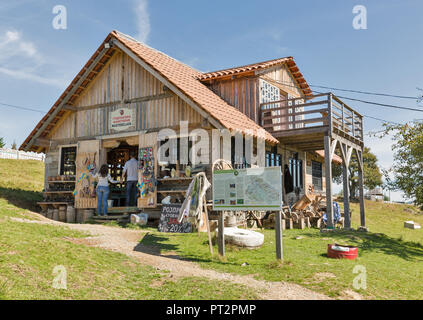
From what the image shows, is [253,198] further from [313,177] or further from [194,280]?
[313,177]

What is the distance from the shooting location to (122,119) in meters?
15.4

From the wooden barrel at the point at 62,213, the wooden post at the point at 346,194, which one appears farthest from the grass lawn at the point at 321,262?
the wooden barrel at the point at 62,213

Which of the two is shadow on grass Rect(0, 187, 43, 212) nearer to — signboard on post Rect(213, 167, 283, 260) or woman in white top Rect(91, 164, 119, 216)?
woman in white top Rect(91, 164, 119, 216)

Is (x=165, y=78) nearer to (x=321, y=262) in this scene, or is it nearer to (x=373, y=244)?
(x=321, y=262)

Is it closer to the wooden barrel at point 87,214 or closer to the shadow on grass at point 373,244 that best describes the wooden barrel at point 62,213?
the wooden barrel at point 87,214

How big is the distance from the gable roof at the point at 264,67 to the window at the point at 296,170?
166 inches

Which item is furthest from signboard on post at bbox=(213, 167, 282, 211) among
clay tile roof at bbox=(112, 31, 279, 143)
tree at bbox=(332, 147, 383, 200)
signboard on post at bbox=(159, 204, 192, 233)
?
tree at bbox=(332, 147, 383, 200)

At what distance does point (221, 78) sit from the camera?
1686 cm

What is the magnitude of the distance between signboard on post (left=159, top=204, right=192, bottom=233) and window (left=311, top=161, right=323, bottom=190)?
11818 mm

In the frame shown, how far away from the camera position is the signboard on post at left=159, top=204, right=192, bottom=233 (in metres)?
11.7

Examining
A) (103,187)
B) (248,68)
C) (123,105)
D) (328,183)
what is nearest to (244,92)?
(248,68)

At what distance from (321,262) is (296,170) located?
37.7 ft

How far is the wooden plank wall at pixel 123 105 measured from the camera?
564 inches

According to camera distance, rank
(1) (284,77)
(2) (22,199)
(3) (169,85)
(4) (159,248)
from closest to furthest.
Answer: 1. (4) (159,248)
2. (3) (169,85)
3. (2) (22,199)
4. (1) (284,77)
